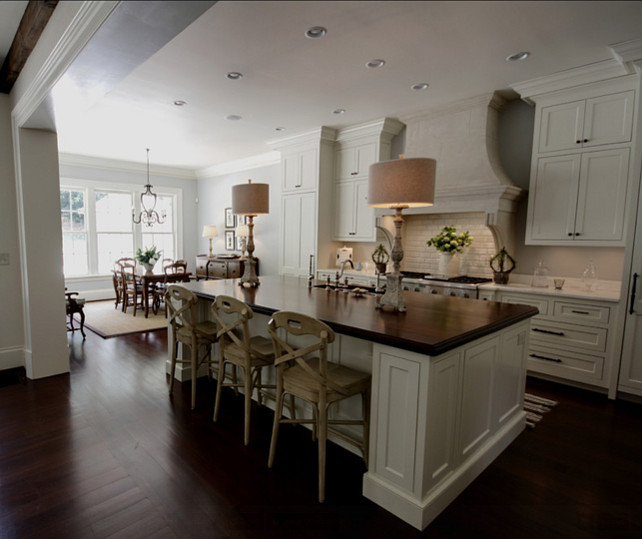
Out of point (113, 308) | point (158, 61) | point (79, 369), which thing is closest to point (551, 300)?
point (158, 61)

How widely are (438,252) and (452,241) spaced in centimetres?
51

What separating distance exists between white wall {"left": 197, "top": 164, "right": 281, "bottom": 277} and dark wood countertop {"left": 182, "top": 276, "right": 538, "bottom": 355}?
12.6 feet

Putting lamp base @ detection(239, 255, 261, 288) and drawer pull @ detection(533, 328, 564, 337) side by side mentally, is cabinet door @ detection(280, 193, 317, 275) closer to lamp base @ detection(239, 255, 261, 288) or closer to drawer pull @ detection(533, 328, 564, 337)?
lamp base @ detection(239, 255, 261, 288)

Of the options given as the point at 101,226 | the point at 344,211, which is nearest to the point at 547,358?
the point at 344,211

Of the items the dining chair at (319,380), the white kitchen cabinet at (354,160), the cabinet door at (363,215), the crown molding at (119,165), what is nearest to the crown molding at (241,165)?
the crown molding at (119,165)

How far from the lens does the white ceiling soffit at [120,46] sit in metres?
1.54

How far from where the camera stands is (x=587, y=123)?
338cm

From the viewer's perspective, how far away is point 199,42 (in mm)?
2854

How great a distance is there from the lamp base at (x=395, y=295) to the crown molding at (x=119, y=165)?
24.2 feet

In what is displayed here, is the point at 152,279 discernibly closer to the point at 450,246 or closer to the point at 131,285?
the point at 131,285

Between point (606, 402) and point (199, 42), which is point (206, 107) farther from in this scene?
point (606, 402)

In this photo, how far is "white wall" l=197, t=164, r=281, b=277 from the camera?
7008 millimetres

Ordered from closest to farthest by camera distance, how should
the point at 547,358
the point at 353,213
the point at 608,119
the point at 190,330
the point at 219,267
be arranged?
the point at 190,330
the point at 608,119
the point at 547,358
the point at 353,213
the point at 219,267

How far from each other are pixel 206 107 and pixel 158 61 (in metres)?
1.17
